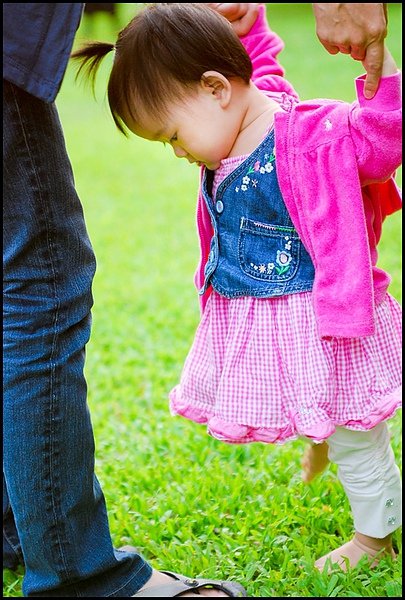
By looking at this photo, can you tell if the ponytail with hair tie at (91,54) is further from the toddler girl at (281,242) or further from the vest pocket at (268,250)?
the vest pocket at (268,250)

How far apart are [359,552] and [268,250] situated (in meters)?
0.76

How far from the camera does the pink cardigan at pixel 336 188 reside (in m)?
1.76

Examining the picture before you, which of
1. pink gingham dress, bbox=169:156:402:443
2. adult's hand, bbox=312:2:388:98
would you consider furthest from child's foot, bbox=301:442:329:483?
adult's hand, bbox=312:2:388:98

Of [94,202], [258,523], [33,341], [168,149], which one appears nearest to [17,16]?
[33,341]

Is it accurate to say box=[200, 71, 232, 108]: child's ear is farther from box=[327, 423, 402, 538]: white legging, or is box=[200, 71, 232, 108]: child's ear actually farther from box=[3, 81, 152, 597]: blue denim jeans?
box=[327, 423, 402, 538]: white legging

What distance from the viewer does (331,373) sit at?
6.33 ft

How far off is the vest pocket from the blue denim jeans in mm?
354

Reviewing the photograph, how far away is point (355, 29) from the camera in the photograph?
1572 millimetres

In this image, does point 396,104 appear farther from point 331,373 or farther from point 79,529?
point 79,529

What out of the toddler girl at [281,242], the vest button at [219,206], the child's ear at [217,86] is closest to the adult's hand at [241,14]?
the toddler girl at [281,242]

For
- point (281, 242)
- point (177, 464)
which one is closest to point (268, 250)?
point (281, 242)

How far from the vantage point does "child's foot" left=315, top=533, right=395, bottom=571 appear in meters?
2.10

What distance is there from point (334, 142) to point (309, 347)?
446 mm

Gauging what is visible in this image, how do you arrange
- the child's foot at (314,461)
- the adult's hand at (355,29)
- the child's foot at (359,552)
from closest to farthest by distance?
the adult's hand at (355,29) < the child's foot at (359,552) < the child's foot at (314,461)
